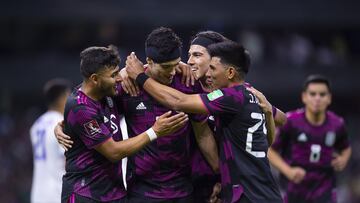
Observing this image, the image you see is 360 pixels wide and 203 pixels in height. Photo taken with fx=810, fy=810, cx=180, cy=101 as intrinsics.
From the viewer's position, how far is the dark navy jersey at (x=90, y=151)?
249 inches

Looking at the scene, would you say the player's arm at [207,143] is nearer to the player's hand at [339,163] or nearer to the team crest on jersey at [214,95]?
the team crest on jersey at [214,95]

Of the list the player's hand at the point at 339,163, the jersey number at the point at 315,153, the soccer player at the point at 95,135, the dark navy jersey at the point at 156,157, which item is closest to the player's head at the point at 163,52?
the dark navy jersey at the point at 156,157

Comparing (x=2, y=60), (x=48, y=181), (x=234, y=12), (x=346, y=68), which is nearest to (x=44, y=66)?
(x=2, y=60)

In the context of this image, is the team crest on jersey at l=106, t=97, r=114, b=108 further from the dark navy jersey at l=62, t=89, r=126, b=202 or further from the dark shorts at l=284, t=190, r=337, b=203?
the dark shorts at l=284, t=190, r=337, b=203

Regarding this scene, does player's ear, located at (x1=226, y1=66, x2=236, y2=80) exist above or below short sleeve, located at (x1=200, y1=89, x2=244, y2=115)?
above

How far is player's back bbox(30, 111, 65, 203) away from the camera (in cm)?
943

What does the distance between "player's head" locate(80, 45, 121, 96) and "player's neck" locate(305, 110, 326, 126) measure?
3.37m

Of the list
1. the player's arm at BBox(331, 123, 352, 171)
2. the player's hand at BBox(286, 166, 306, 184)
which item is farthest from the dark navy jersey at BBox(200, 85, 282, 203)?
the player's arm at BBox(331, 123, 352, 171)

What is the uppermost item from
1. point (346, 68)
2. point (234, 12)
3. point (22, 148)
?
point (234, 12)

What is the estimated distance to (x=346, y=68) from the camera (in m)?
20.7

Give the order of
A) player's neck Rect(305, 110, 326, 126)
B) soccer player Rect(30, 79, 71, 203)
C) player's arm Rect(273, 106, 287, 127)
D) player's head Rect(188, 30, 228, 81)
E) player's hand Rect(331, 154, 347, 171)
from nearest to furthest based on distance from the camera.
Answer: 1. player's head Rect(188, 30, 228, 81)
2. player's arm Rect(273, 106, 287, 127)
3. player's hand Rect(331, 154, 347, 171)
4. player's neck Rect(305, 110, 326, 126)
5. soccer player Rect(30, 79, 71, 203)

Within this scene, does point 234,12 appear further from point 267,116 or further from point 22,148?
point 267,116

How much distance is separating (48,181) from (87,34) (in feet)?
38.3

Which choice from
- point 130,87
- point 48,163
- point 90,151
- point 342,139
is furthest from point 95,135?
point 342,139
